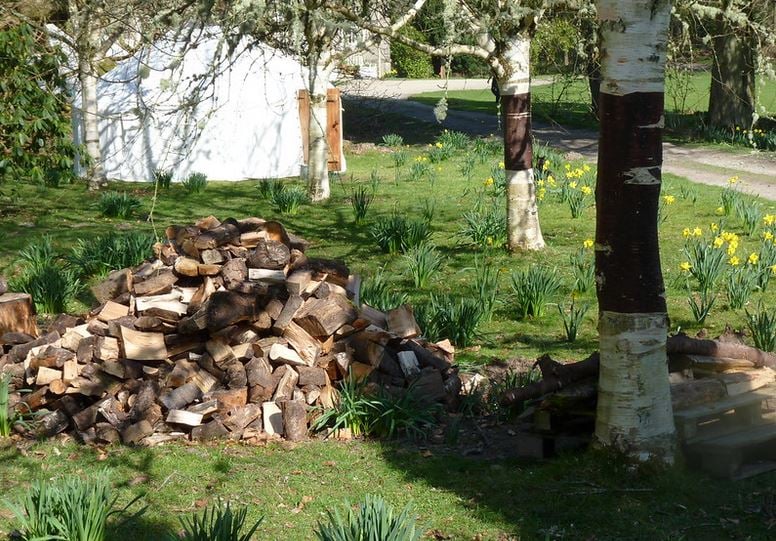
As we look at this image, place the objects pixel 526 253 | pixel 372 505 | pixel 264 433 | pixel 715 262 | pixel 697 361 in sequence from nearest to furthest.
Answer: pixel 372 505, pixel 697 361, pixel 264 433, pixel 715 262, pixel 526 253

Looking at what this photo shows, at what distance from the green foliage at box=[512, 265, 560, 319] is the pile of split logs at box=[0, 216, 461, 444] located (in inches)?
58.9

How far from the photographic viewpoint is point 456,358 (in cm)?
694

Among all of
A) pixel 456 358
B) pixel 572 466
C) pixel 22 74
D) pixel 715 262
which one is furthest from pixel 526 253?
pixel 22 74

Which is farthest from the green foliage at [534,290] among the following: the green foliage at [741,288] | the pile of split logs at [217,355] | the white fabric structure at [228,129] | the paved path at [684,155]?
the white fabric structure at [228,129]

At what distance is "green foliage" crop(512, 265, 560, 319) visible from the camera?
7.76 meters

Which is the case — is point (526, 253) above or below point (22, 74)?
below

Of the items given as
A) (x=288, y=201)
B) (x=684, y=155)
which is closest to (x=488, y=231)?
(x=288, y=201)

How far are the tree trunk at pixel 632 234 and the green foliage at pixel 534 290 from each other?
3.14m

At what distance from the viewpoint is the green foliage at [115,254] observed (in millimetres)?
8984

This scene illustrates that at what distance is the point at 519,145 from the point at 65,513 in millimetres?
6836

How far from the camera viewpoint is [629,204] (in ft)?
14.4

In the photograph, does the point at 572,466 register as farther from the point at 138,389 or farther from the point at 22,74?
the point at 22,74

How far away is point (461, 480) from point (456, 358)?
7.14 feet

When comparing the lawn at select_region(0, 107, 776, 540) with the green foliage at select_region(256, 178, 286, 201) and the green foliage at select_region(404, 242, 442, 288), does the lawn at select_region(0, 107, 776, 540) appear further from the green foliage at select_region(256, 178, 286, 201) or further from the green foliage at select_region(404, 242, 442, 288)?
the green foliage at select_region(256, 178, 286, 201)
